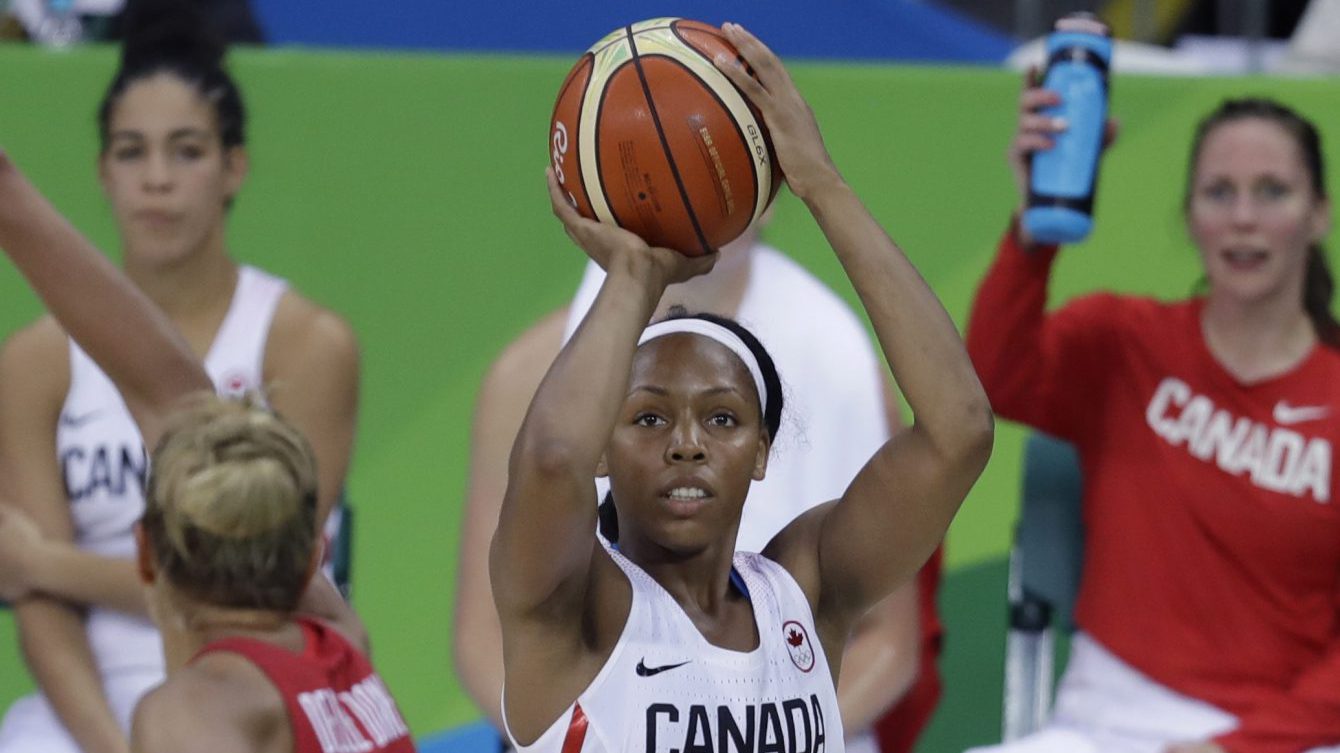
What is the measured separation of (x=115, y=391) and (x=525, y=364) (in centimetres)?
96

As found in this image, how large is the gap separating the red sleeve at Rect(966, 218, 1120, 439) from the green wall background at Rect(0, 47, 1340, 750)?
2.57 ft

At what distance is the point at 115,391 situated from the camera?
461 cm

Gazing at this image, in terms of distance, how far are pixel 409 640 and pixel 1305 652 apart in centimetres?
228

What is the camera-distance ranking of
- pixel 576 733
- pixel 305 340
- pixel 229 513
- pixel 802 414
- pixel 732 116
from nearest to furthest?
pixel 576 733, pixel 732 116, pixel 229 513, pixel 802 414, pixel 305 340

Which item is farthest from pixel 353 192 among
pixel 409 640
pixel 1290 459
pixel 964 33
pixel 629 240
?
pixel 629 240


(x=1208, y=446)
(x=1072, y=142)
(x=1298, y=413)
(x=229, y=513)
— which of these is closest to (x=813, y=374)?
(x=1072, y=142)

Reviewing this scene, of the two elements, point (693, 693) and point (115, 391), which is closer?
point (693, 693)

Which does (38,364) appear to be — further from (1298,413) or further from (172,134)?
(1298,413)

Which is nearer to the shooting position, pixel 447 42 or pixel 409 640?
pixel 409 640

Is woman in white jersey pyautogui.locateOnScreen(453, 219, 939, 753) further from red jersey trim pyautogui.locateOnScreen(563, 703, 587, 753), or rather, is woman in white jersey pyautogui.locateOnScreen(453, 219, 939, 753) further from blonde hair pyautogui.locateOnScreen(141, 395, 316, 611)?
red jersey trim pyautogui.locateOnScreen(563, 703, 587, 753)

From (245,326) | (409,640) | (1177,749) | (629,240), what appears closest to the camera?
(629,240)

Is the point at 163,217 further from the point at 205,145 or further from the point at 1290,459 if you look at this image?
the point at 1290,459

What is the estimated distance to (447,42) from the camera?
20.8 ft

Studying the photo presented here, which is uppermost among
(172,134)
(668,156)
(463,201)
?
(172,134)
